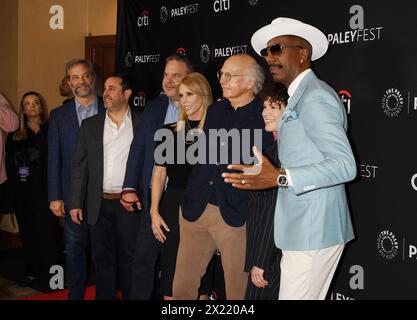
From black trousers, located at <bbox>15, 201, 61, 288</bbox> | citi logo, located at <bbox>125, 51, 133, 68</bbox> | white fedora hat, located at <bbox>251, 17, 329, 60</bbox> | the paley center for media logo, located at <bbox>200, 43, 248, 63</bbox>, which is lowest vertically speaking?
black trousers, located at <bbox>15, 201, 61, 288</bbox>

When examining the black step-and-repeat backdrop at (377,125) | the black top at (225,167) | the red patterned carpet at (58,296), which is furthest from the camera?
the red patterned carpet at (58,296)

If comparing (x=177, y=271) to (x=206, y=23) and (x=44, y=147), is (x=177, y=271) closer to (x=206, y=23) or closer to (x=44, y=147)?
(x=206, y=23)

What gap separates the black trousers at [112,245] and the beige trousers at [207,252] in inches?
26.4

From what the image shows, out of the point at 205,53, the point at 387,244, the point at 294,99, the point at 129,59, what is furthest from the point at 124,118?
the point at 387,244

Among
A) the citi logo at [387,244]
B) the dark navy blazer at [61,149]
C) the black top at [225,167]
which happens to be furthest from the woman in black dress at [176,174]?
the citi logo at [387,244]

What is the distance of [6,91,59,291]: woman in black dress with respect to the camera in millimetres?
4621

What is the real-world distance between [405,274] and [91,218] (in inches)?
79.6

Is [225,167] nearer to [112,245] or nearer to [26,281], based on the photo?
[112,245]

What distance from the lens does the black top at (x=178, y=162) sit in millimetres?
3012

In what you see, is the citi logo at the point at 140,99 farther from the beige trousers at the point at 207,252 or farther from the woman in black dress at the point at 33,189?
the beige trousers at the point at 207,252

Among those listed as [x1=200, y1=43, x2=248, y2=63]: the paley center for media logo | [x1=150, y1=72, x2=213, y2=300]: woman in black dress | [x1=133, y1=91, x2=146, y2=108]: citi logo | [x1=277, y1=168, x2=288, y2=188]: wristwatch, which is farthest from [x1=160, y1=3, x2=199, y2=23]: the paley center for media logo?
[x1=277, y1=168, x2=288, y2=188]: wristwatch

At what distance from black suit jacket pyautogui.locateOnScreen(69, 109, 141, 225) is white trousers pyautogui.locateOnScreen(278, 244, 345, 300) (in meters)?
1.79

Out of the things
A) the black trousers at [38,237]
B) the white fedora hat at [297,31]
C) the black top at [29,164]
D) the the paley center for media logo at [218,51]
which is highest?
the the paley center for media logo at [218,51]

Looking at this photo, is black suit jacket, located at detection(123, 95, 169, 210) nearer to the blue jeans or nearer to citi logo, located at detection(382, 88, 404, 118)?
the blue jeans
